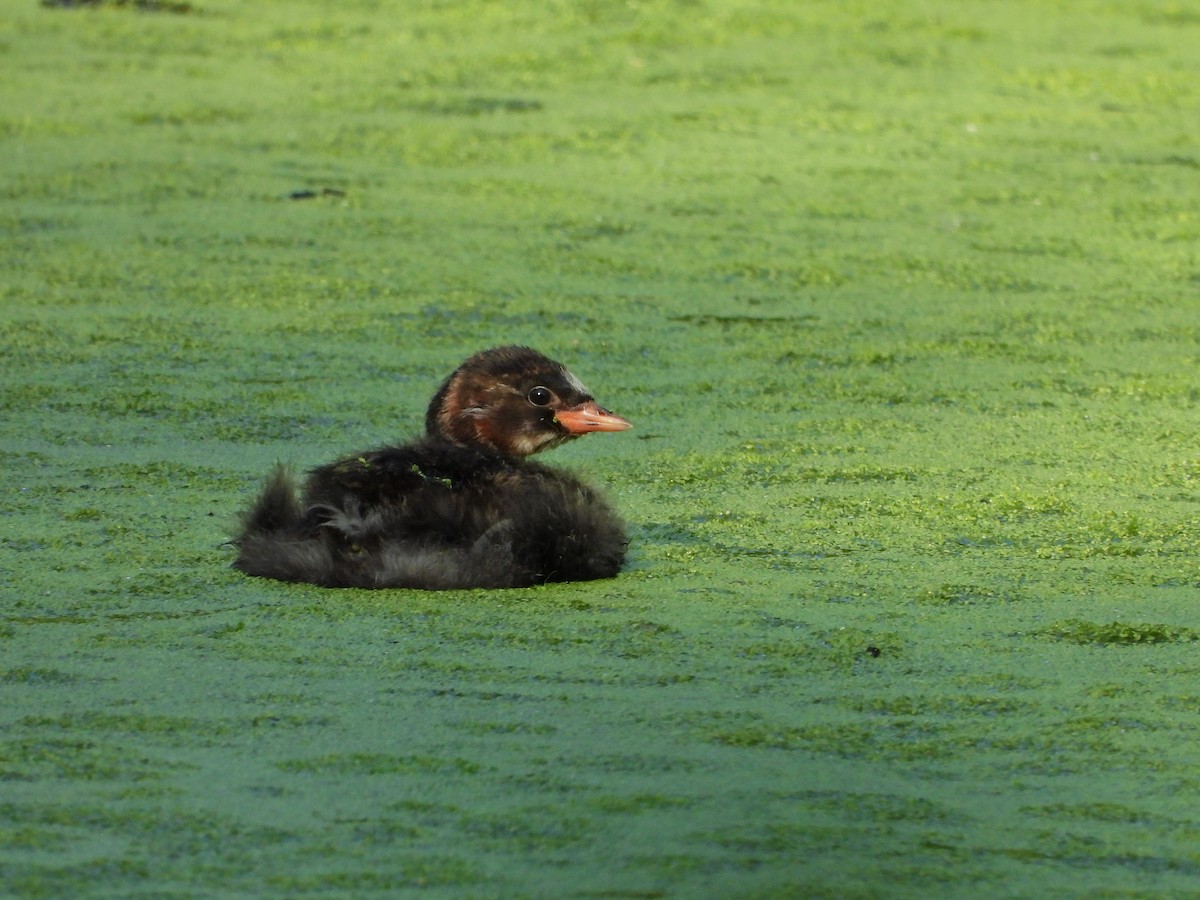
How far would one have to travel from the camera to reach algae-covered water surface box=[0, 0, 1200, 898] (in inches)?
114

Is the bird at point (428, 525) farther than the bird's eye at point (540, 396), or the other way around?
the bird's eye at point (540, 396)

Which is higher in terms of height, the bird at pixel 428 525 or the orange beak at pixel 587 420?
the orange beak at pixel 587 420

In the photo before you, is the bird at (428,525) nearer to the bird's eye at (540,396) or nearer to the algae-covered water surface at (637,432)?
the algae-covered water surface at (637,432)

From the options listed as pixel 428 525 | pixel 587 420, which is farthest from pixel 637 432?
pixel 428 525

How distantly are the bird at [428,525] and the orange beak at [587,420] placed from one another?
0.85 feet

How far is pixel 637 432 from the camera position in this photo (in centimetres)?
518

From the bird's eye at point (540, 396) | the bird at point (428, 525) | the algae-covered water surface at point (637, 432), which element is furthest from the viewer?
the bird's eye at point (540, 396)

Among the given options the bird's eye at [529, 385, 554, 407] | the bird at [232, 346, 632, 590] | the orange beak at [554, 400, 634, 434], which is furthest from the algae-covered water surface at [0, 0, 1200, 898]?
the bird's eye at [529, 385, 554, 407]

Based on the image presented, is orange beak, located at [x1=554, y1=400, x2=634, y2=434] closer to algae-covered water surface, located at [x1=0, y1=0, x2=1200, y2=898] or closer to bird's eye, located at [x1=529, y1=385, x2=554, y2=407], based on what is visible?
bird's eye, located at [x1=529, y1=385, x2=554, y2=407]

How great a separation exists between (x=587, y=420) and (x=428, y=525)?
68 cm

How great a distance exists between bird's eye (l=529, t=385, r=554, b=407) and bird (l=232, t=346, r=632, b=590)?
25 cm

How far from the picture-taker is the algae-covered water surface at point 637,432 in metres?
2.90

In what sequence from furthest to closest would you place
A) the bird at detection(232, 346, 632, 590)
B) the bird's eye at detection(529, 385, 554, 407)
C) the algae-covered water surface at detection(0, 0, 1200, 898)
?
the bird's eye at detection(529, 385, 554, 407) → the bird at detection(232, 346, 632, 590) → the algae-covered water surface at detection(0, 0, 1200, 898)

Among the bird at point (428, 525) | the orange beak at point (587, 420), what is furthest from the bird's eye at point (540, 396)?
the bird at point (428, 525)
